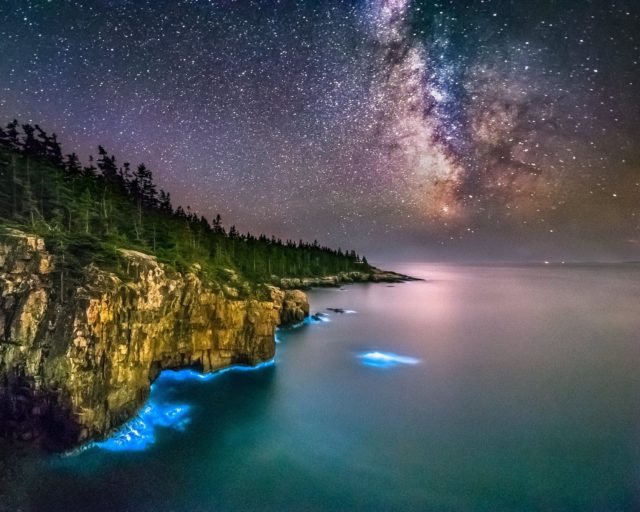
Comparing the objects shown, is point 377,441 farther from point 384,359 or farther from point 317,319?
point 317,319

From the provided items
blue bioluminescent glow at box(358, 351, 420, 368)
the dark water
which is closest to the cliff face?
the dark water

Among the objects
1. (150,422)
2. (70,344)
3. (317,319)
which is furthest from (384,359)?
(70,344)

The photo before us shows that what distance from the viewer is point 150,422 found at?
20.1 m

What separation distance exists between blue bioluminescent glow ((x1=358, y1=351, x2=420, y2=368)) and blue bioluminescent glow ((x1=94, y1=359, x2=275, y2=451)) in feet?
60.1

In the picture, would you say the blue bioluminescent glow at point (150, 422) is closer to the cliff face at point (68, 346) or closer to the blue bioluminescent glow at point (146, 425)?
the blue bioluminescent glow at point (146, 425)

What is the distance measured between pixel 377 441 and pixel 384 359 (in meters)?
18.6

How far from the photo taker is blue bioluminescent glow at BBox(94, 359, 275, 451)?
17505 millimetres

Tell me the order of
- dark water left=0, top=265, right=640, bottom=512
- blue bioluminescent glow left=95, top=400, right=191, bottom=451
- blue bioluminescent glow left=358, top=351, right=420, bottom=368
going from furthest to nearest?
blue bioluminescent glow left=358, top=351, right=420, bottom=368
blue bioluminescent glow left=95, top=400, right=191, bottom=451
dark water left=0, top=265, right=640, bottom=512

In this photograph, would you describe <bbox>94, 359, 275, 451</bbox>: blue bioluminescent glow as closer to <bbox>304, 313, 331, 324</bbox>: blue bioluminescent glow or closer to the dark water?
the dark water

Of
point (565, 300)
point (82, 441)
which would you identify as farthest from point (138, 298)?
point (565, 300)

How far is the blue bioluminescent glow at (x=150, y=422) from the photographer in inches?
689

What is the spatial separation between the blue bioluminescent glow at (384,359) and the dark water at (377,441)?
0.41 meters

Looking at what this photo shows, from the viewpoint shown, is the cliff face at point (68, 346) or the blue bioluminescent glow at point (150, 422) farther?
the blue bioluminescent glow at point (150, 422)

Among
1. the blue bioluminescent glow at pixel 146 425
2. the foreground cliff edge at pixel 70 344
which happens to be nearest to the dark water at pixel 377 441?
the blue bioluminescent glow at pixel 146 425
